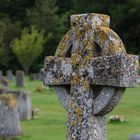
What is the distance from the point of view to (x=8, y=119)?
15227mm

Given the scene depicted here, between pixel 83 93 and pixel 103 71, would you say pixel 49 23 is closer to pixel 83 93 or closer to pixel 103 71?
pixel 83 93

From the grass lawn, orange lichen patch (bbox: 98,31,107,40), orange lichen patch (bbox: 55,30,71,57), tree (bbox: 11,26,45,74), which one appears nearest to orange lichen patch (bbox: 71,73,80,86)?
orange lichen patch (bbox: 55,30,71,57)

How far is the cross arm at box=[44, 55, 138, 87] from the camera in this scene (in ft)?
22.5

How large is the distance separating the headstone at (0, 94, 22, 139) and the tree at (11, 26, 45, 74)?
162 ft

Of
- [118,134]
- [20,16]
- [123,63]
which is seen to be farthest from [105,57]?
[20,16]

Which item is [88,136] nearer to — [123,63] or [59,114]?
[123,63]

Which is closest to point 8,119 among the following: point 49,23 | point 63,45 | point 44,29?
point 63,45

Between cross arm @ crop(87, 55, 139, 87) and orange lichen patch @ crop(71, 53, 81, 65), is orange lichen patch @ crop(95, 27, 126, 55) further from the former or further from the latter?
orange lichen patch @ crop(71, 53, 81, 65)

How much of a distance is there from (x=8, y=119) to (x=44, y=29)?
59.7 m

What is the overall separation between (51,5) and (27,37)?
12.2 meters

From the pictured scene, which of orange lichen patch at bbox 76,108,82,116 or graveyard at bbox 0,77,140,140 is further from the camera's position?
graveyard at bbox 0,77,140,140

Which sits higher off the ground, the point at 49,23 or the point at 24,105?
the point at 49,23

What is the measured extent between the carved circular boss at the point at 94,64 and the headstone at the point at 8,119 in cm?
761

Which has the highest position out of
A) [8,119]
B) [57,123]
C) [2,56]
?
[8,119]
